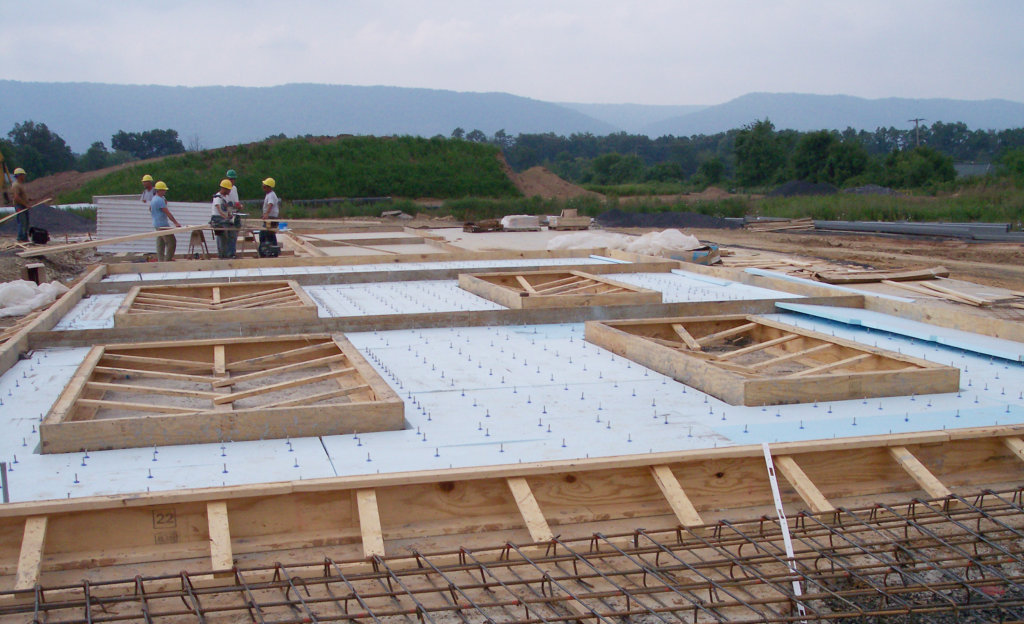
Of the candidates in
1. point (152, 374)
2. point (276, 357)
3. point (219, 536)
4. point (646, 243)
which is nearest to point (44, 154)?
point (646, 243)

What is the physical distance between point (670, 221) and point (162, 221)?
1548 centimetres

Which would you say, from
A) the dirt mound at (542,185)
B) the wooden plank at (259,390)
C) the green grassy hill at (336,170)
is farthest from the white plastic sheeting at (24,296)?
the dirt mound at (542,185)

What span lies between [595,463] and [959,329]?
4.75m

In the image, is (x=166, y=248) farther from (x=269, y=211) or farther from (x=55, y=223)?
(x=55, y=223)

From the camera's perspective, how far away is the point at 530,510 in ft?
12.0

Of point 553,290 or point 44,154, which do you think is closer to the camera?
point 553,290

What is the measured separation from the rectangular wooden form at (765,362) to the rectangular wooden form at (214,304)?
2706 millimetres

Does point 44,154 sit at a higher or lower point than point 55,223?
higher

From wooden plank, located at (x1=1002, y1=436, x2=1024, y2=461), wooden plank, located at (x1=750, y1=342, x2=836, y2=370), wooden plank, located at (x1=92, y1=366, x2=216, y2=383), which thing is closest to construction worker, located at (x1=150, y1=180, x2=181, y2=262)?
wooden plank, located at (x1=92, y1=366, x2=216, y2=383)

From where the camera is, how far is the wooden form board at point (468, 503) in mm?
3439

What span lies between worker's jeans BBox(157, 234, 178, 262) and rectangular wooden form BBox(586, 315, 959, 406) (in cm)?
823

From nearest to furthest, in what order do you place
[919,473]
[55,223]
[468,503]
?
[468,503] < [919,473] < [55,223]

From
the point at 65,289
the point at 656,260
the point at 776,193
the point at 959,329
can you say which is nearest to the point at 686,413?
the point at 959,329

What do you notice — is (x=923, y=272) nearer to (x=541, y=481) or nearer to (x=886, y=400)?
(x=886, y=400)
